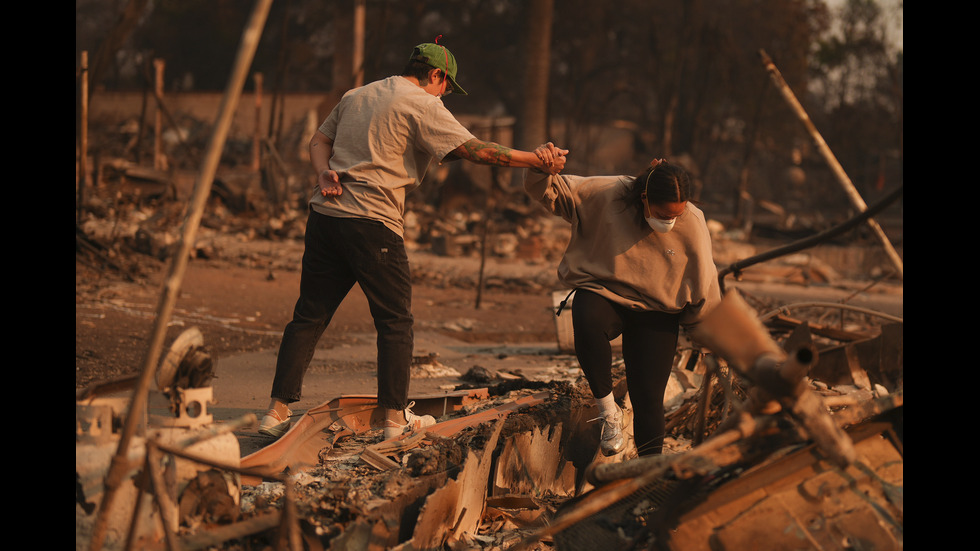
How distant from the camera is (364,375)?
19.4 feet

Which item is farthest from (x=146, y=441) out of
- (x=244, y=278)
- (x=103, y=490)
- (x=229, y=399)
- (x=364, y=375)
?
(x=244, y=278)

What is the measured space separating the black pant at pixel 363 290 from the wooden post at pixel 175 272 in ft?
5.16

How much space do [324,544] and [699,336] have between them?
1.22 m

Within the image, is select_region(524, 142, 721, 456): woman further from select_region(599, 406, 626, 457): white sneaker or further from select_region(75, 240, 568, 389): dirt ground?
select_region(75, 240, 568, 389): dirt ground

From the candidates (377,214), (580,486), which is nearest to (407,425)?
(580,486)

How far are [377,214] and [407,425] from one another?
0.91 metres

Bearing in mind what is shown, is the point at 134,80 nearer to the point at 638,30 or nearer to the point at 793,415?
the point at 638,30

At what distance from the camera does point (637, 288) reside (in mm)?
3604

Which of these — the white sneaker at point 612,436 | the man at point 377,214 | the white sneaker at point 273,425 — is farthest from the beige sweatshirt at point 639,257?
the white sneaker at point 273,425

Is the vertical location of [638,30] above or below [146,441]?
above

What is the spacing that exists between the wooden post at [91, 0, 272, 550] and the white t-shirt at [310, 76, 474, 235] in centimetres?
157

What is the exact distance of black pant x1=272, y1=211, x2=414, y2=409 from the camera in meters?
3.67

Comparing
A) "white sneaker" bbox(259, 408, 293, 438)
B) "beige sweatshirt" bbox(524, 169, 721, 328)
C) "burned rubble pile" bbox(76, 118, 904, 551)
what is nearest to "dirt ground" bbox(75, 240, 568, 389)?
"white sneaker" bbox(259, 408, 293, 438)

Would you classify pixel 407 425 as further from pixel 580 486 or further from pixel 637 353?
pixel 637 353
